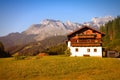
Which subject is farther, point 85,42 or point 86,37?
point 86,37

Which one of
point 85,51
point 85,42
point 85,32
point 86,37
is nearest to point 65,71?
point 85,51

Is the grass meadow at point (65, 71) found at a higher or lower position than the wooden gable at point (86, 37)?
lower

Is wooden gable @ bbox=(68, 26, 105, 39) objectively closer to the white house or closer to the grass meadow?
the white house

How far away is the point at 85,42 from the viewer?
64.1m

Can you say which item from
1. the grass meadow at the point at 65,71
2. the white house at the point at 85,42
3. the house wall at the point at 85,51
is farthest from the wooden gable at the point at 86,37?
the grass meadow at the point at 65,71

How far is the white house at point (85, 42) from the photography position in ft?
207

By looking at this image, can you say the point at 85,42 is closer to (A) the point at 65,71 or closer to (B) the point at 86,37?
(B) the point at 86,37

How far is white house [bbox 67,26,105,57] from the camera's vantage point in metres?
63.2

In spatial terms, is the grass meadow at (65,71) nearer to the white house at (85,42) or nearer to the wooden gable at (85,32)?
the white house at (85,42)

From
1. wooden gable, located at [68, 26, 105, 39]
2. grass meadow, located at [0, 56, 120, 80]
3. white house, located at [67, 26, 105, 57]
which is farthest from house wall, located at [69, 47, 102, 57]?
grass meadow, located at [0, 56, 120, 80]

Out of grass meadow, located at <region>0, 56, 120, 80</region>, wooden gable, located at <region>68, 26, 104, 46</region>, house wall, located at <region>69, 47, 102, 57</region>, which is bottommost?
grass meadow, located at <region>0, 56, 120, 80</region>

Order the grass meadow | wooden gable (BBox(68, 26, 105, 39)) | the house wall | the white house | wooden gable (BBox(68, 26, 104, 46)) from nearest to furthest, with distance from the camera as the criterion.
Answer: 1. the grass meadow
2. the house wall
3. the white house
4. wooden gable (BBox(68, 26, 104, 46))
5. wooden gable (BBox(68, 26, 105, 39))

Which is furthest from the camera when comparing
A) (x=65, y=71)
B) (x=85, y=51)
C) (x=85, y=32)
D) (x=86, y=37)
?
(x=85, y=32)

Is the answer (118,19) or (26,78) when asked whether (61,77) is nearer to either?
(26,78)
